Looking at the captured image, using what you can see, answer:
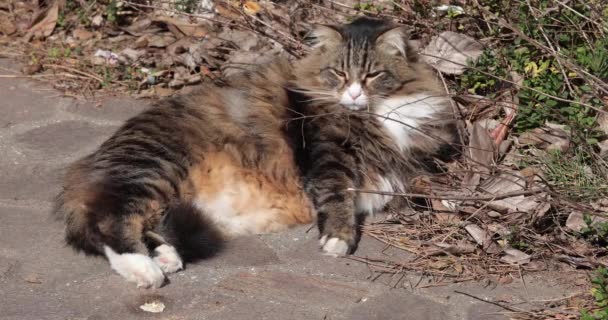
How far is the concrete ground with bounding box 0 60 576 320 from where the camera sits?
3123 mm

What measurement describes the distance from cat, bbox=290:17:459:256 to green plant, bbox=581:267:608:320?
3.85 ft

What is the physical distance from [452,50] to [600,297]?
1.98 meters

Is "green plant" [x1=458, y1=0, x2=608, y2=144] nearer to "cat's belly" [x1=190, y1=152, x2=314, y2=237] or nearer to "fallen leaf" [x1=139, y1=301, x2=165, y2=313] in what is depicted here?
"cat's belly" [x1=190, y1=152, x2=314, y2=237]

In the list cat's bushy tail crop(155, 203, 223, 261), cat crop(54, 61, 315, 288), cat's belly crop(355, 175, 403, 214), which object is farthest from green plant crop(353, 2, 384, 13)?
cat's bushy tail crop(155, 203, 223, 261)

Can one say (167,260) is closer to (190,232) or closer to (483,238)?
(190,232)

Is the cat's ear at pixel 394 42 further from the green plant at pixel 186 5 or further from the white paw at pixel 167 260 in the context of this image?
the green plant at pixel 186 5

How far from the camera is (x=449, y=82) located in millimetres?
4625

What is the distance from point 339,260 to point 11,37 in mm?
3340

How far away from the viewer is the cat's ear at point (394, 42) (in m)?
4.14

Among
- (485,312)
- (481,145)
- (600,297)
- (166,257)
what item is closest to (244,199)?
(166,257)

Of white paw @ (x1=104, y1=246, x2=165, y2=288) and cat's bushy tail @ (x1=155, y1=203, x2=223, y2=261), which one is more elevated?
white paw @ (x1=104, y1=246, x2=165, y2=288)

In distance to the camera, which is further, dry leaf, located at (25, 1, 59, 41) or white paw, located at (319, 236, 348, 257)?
dry leaf, located at (25, 1, 59, 41)

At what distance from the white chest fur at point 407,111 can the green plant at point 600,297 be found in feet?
4.26

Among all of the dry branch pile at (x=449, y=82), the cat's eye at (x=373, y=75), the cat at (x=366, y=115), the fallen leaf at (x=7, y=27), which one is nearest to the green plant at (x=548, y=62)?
the dry branch pile at (x=449, y=82)
